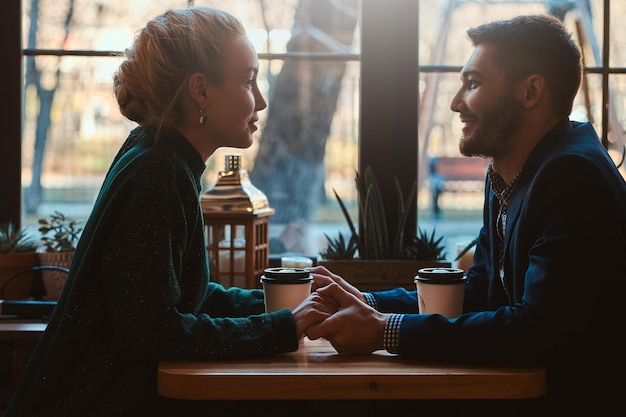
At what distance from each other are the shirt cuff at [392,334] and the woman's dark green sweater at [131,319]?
0.19m

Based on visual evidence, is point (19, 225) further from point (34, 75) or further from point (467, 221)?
point (467, 221)

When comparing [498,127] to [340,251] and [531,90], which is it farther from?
[340,251]

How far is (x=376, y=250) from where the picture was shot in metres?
3.21

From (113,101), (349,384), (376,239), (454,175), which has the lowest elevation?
(349,384)

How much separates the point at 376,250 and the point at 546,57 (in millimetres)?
1249

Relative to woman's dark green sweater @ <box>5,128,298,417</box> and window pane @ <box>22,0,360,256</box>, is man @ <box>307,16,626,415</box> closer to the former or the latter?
woman's dark green sweater @ <box>5,128,298,417</box>

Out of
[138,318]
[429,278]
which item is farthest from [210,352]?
[429,278]

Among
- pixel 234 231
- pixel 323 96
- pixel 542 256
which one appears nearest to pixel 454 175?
pixel 323 96

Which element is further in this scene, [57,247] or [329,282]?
[57,247]

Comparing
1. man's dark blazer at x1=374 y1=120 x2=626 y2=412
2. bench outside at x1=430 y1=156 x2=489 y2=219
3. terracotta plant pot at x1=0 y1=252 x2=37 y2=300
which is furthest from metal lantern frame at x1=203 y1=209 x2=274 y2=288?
man's dark blazer at x1=374 y1=120 x2=626 y2=412

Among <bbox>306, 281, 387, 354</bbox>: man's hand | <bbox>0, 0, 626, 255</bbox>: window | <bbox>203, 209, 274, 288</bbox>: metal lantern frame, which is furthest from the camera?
<bbox>0, 0, 626, 255</bbox>: window

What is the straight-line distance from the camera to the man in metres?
1.71

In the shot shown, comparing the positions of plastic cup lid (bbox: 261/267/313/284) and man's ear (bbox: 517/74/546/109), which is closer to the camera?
plastic cup lid (bbox: 261/267/313/284)

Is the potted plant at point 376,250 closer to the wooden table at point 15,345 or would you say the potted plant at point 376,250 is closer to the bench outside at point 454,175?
the bench outside at point 454,175
